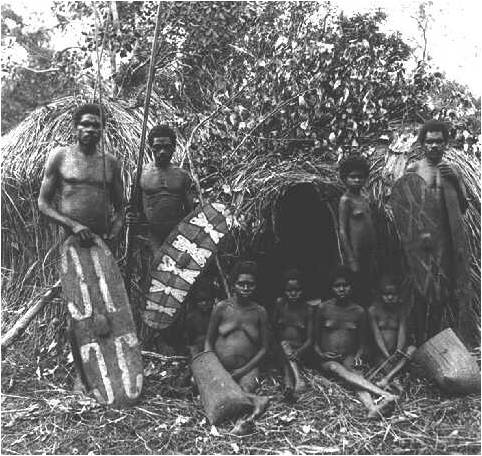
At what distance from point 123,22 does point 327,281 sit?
15.7ft

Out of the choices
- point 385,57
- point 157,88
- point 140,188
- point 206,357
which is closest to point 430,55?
point 385,57

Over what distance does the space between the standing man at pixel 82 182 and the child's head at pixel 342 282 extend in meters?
1.74

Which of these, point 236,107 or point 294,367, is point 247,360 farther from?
point 236,107

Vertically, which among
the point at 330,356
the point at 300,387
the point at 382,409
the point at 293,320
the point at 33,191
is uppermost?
the point at 33,191

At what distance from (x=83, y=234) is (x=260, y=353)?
1.57m

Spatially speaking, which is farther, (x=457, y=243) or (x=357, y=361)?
(x=357, y=361)

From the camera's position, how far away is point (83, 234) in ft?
14.3

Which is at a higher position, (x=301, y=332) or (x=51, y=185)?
(x=51, y=185)

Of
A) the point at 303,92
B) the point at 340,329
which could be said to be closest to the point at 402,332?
the point at 340,329

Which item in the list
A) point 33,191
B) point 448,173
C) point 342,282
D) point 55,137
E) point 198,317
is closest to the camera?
point 448,173

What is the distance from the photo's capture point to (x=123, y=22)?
8297mm

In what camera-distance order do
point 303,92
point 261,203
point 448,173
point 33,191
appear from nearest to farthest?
point 448,173 → point 261,203 → point 33,191 → point 303,92

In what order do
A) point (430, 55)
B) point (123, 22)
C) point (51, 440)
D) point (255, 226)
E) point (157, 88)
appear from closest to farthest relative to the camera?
point (51, 440)
point (255, 226)
point (157, 88)
point (123, 22)
point (430, 55)

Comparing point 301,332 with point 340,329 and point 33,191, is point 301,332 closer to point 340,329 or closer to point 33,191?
point 340,329
